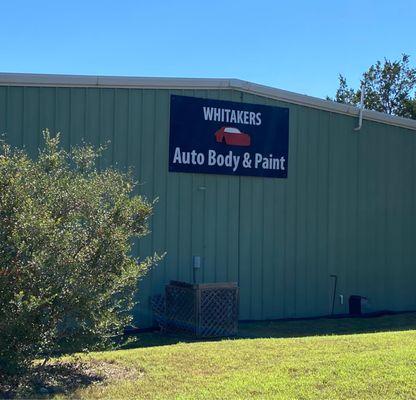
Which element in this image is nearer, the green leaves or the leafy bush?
the leafy bush

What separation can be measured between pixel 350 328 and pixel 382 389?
247 inches

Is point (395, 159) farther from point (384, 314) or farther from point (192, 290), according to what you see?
point (192, 290)

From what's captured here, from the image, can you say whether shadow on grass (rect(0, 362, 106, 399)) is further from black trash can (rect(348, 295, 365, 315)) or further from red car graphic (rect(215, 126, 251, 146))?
black trash can (rect(348, 295, 365, 315))

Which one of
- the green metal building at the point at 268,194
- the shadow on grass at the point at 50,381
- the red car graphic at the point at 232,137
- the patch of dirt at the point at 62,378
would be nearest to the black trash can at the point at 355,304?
the green metal building at the point at 268,194

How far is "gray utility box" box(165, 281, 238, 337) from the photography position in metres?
11.5

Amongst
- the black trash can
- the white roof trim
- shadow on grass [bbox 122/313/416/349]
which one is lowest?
shadow on grass [bbox 122/313/416/349]

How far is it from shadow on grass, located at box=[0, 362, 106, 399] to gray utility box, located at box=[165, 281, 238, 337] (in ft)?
12.0

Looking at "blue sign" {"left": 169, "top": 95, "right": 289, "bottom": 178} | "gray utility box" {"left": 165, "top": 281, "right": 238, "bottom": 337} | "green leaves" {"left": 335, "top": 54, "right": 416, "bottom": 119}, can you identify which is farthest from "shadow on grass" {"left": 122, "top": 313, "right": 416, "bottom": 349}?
"green leaves" {"left": 335, "top": 54, "right": 416, "bottom": 119}

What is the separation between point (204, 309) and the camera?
11492mm

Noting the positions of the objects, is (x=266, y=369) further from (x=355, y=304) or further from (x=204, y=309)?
(x=355, y=304)

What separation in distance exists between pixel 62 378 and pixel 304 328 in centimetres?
662

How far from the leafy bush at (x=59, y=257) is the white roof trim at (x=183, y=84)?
152 inches

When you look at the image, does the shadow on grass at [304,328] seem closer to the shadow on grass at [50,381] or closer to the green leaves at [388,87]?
the shadow on grass at [50,381]

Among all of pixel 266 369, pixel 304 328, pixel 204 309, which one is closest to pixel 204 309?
pixel 204 309
